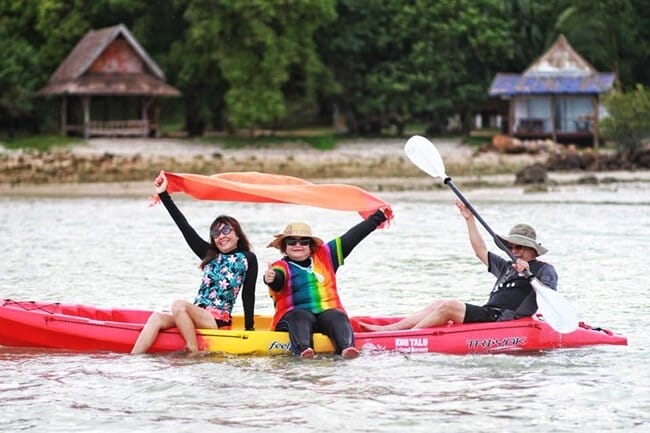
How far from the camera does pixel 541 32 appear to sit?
160 feet

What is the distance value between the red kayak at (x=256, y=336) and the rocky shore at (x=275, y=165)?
76.3ft

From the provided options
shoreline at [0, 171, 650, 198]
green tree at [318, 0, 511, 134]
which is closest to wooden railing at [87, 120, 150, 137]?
green tree at [318, 0, 511, 134]

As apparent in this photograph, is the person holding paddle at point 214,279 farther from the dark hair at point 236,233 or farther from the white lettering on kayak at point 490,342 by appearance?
the white lettering on kayak at point 490,342

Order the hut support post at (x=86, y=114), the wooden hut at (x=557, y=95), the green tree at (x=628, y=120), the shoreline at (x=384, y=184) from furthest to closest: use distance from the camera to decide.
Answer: the wooden hut at (x=557, y=95), the hut support post at (x=86, y=114), the green tree at (x=628, y=120), the shoreline at (x=384, y=184)

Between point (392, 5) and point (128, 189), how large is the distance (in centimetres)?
1428

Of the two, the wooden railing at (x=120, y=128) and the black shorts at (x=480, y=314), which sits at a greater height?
the wooden railing at (x=120, y=128)

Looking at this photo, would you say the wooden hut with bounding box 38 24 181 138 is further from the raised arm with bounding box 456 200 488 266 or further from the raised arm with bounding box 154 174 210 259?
the raised arm with bounding box 456 200 488 266

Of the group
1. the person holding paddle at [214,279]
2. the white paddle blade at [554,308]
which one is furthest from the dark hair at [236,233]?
the white paddle blade at [554,308]

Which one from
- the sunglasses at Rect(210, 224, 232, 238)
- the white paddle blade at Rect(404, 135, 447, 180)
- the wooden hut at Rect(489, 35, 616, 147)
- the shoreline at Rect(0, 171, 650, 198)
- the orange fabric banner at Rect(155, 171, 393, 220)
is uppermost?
the wooden hut at Rect(489, 35, 616, 147)

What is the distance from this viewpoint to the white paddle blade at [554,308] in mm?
10672

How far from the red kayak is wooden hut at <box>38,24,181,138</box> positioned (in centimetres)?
3186

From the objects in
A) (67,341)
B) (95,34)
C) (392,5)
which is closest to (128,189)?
(95,34)

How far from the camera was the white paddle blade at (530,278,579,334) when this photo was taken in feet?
35.0

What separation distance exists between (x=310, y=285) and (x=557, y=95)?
37132 mm
